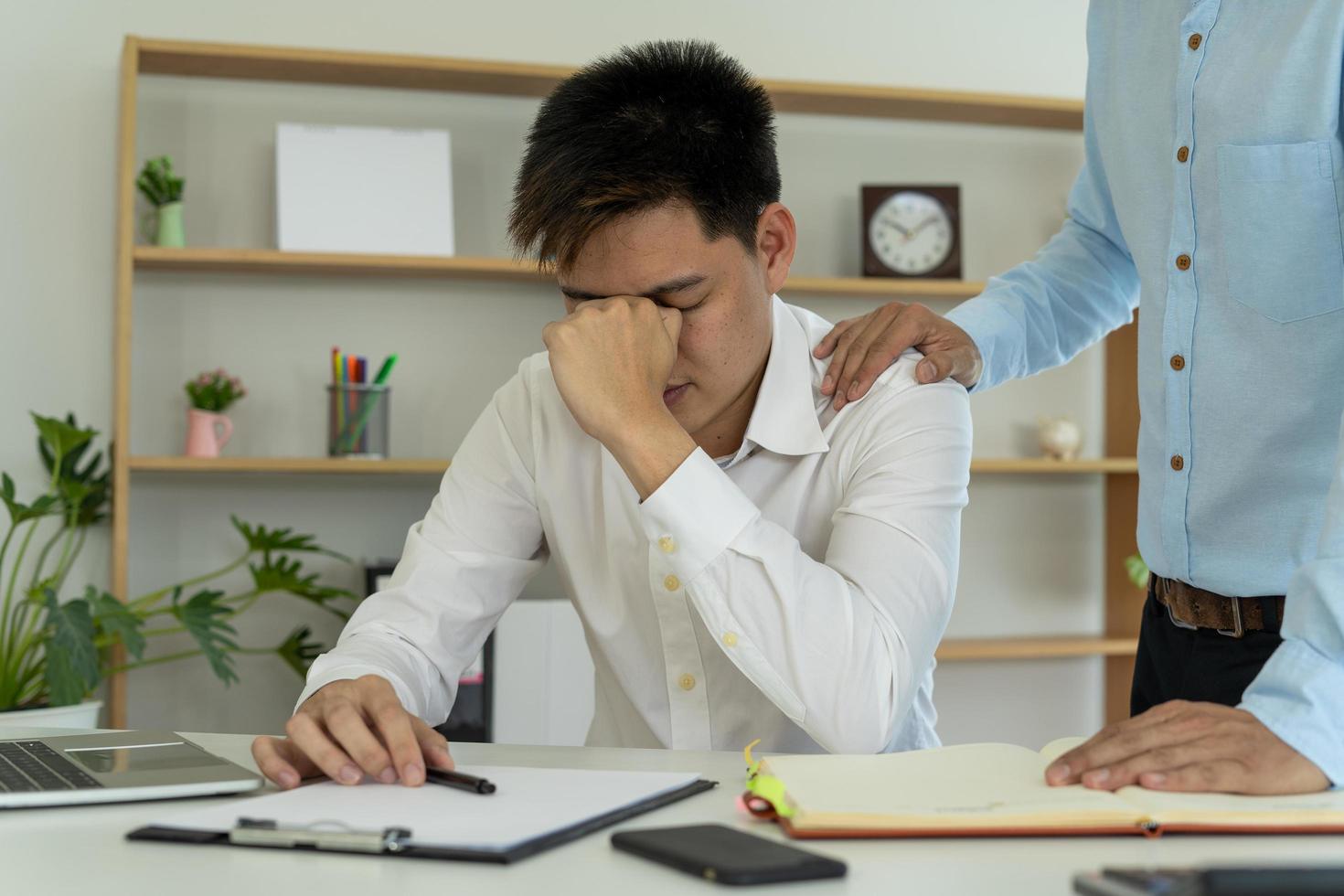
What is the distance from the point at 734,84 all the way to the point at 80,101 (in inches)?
80.5

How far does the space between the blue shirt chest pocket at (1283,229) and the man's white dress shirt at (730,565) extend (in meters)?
0.32

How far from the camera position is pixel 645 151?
135cm

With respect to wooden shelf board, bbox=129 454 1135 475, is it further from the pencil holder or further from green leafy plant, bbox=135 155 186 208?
green leafy plant, bbox=135 155 186 208

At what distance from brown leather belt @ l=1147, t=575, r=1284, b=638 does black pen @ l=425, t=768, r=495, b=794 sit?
2.58 ft

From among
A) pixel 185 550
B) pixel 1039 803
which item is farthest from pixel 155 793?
pixel 185 550

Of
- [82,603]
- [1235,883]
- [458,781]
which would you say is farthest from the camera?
[82,603]

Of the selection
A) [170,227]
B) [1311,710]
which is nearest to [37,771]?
[1311,710]

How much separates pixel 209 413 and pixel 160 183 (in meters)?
→ 0.49

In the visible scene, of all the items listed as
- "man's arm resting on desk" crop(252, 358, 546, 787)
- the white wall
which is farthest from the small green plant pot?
"man's arm resting on desk" crop(252, 358, 546, 787)

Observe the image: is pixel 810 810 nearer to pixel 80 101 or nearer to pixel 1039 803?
pixel 1039 803

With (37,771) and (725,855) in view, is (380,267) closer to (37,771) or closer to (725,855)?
(37,771)

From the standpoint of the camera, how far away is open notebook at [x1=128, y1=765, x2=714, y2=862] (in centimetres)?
77

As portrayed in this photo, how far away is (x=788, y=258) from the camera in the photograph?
1508 millimetres

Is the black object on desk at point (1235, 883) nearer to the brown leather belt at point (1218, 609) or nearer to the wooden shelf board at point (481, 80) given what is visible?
the brown leather belt at point (1218, 609)
